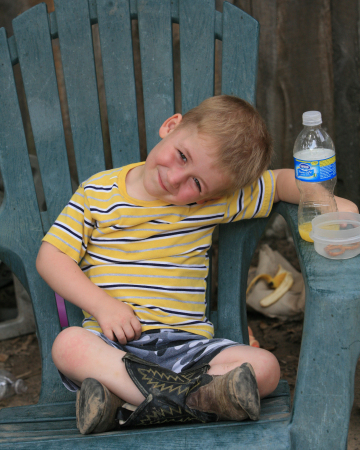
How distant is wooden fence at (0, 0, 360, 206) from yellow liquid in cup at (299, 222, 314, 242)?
126 centimetres

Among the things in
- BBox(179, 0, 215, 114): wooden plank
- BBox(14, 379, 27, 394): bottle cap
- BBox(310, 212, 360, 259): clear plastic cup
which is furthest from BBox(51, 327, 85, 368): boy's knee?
BBox(14, 379, 27, 394): bottle cap

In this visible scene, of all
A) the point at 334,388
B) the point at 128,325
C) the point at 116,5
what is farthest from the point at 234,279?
the point at 116,5

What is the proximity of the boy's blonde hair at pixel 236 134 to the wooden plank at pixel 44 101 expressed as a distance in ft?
1.71

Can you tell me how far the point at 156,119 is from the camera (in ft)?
5.85

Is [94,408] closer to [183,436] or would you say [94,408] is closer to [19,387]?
[183,436]

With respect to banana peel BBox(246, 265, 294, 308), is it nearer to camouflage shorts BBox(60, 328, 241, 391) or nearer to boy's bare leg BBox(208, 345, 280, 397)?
camouflage shorts BBox(60, 328, 241, 391)

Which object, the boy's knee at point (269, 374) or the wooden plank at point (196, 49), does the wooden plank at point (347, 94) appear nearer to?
the wooden plank at point (196, 49)

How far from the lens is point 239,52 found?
1.69 metres

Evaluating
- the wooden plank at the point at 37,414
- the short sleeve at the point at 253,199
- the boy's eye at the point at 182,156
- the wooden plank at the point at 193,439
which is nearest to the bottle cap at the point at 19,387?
the wooden plank at the point at 37,414

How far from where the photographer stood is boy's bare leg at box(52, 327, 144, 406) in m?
1.22

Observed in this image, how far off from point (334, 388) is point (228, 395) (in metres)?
0.22

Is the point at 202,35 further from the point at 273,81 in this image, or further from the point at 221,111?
the point at 273,81

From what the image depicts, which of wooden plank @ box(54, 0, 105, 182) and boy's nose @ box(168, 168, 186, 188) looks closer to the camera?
boy's nose @ box(168, 168, 186, 188)

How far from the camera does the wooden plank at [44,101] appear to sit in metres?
1.67
